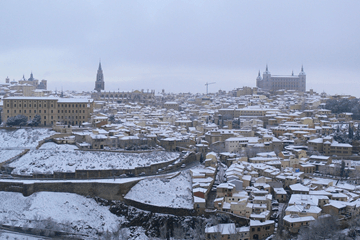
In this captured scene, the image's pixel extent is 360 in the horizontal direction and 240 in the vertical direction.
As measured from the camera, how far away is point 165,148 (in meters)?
35.8

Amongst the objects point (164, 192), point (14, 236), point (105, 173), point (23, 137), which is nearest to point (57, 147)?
point (23, 137)

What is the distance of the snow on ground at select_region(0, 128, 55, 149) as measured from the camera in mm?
34062

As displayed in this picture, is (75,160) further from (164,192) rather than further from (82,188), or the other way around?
(164,192)

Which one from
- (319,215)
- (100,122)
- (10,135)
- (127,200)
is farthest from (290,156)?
(10,135)

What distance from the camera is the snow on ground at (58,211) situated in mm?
24969

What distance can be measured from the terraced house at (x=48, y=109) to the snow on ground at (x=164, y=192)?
1408cm

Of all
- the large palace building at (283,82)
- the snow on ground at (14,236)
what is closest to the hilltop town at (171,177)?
the snow on ground at (14,236)

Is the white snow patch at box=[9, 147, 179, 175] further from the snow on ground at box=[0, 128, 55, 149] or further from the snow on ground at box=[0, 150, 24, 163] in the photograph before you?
the snow on ground at box=[0, 128, 55, 149]

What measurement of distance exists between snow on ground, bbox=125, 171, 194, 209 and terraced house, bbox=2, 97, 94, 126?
14081mm

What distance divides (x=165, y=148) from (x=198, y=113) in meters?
20.1

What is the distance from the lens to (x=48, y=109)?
39844 mm

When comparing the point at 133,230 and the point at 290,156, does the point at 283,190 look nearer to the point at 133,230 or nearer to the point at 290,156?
the point at 290,156

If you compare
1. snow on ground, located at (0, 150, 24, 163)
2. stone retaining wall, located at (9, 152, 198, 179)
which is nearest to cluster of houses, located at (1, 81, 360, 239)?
stone retaining wall, located at (9, 152, 198, 179)

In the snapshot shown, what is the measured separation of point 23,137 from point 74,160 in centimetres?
687
